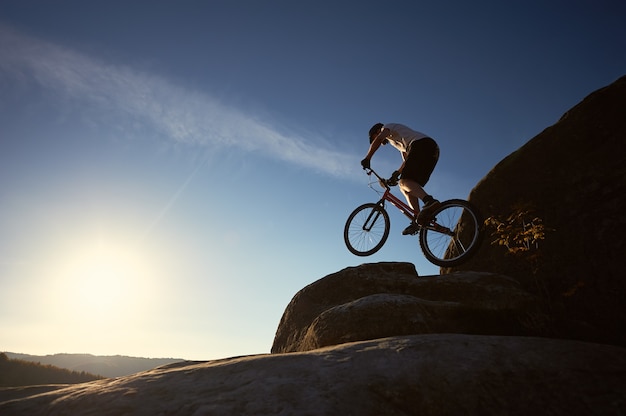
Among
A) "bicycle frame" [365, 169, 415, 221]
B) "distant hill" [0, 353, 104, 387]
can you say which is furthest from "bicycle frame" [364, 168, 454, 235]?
"distant hill" [0, 353, 104, 387]

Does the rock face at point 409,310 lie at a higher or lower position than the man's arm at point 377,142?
lower

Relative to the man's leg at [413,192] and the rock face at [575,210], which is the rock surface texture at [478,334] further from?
the man's leg at [413,192]

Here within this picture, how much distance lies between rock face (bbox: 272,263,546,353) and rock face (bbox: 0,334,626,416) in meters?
Answer: 1.53

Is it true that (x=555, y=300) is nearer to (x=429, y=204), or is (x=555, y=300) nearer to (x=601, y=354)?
(x=429, y=204)

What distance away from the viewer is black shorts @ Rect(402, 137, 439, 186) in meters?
6.95

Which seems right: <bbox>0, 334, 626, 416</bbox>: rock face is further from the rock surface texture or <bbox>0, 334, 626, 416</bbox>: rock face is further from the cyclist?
the cyclist

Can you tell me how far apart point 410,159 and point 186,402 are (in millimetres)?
5821

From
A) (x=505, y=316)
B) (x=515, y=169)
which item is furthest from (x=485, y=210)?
(x=505, y=316)

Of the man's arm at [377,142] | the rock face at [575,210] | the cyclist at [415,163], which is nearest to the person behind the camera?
the rock face at [575,210]

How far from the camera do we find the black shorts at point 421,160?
22.8 feet

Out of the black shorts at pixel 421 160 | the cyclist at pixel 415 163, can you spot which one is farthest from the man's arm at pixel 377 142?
the black shorts at pixel 421 160

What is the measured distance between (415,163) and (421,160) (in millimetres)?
129

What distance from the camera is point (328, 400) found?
8.32ft

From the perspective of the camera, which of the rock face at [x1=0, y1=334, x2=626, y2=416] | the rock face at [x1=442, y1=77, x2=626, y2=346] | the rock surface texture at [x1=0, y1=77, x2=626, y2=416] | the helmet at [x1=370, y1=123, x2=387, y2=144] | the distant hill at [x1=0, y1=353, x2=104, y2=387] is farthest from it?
the distant hill at [x1=0, y1=353, x2=104, y2=387]
